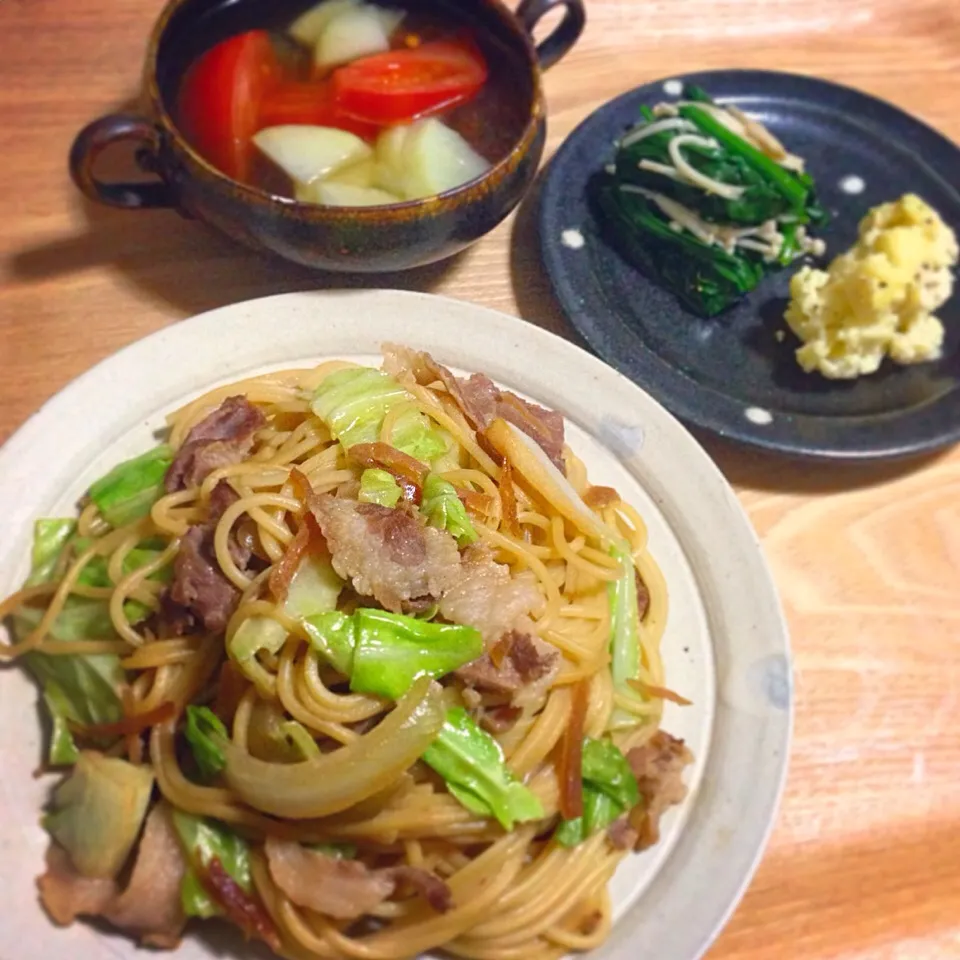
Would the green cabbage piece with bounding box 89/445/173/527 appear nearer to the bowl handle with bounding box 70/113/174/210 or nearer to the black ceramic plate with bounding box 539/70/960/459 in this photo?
the bowl handle with bounding box 70/113/174/210

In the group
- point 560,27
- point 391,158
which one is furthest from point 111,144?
point 560,27

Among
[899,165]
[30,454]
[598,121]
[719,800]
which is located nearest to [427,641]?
[719,800]

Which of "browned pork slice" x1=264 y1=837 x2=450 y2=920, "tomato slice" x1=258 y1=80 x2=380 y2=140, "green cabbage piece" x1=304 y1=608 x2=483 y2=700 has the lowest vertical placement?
"browned pork slice" x1=264 y1=837 x2=450 y2=920

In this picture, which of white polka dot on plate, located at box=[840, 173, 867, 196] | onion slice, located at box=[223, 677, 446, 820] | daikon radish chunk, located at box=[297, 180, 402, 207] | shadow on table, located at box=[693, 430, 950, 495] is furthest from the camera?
white polka dot on plate, located at box=[840, 173, 867, 196]

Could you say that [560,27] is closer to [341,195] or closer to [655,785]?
[341,195]

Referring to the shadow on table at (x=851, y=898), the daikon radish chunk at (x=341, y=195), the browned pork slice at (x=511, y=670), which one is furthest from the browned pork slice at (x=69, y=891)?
the daikon radish chunk at (x=341, y=195)

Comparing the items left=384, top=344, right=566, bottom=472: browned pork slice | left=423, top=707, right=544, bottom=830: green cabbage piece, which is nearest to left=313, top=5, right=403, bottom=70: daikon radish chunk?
left=384, top=344, right=566, bottom=472: browned pork slice
